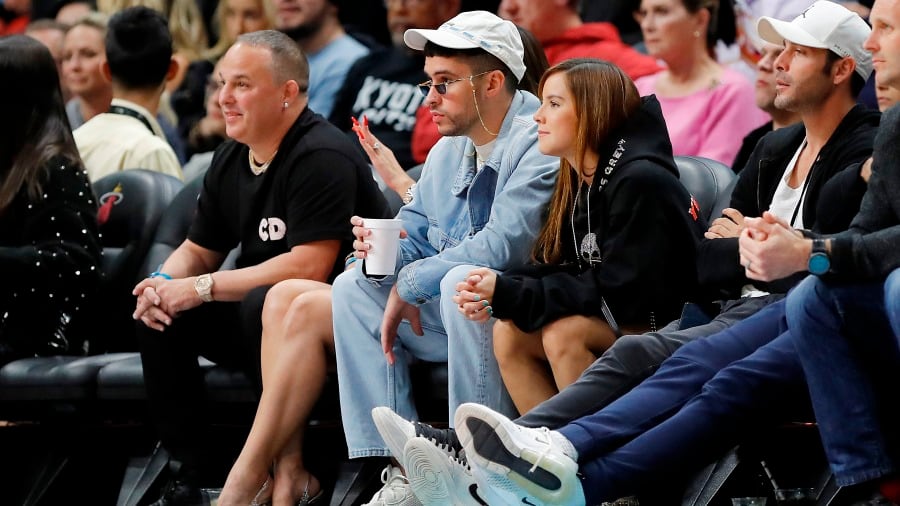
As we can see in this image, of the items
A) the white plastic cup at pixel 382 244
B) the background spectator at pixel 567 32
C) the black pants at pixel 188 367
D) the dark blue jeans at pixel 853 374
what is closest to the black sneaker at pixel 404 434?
the white plastic cup at pixel 382 244

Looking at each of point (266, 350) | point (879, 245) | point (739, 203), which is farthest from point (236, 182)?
point (879, 245)

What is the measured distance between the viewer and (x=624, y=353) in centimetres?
364

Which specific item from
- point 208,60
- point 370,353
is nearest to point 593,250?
point 370,353

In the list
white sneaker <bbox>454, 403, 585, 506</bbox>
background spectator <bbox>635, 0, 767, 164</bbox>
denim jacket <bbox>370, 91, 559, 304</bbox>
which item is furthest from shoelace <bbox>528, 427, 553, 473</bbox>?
background spectator <bbox>635, 0, 767, 164</bbox>

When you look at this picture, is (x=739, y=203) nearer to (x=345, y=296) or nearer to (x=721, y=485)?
(x=721, y=485)

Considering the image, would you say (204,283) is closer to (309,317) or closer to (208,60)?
(309,317)

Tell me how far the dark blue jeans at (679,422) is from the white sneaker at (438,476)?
0.32m

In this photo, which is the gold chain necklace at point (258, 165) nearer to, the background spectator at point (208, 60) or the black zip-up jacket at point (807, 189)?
the black zip-up jacket at point (807, 189)

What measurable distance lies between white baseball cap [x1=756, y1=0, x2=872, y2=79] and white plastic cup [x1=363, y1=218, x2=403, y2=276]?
3.98ft

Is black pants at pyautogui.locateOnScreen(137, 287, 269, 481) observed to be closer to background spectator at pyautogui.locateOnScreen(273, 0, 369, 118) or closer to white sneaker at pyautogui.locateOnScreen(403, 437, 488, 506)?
white sneaker at pyautogui.locateOnScreen(403, 437, 488, 506)

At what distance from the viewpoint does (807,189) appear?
155 inches

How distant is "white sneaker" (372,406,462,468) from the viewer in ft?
11.9

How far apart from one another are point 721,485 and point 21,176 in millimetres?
2798

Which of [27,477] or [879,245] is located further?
[27,477]
